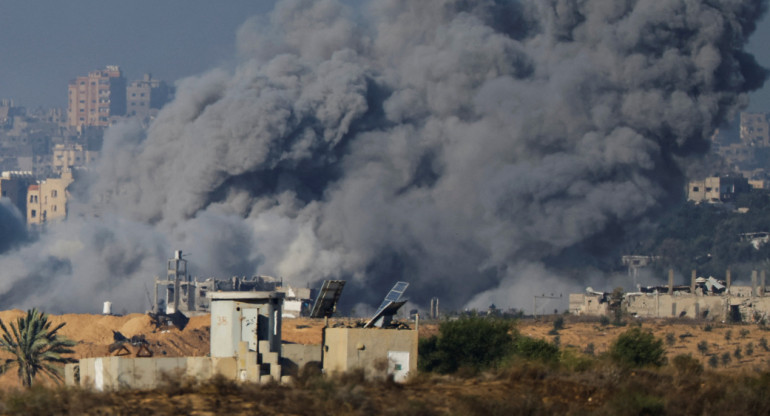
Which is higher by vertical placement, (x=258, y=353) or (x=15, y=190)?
(x=15, y=190)

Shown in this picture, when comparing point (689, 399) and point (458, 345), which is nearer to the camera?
point (689, 399)

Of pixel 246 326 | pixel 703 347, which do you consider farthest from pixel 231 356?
pixel 703 347

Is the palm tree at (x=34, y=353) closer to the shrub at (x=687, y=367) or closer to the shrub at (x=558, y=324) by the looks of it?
the shrub at (x=687, y=367)

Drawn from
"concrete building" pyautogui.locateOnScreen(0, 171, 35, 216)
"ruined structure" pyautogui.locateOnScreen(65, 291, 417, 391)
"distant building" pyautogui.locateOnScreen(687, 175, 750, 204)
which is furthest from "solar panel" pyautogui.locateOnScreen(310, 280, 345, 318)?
"distant building" pyautogui.locateOnScreen(687, 175, 750, 204)

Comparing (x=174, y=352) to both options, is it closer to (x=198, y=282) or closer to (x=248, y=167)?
(x=198, y=282)

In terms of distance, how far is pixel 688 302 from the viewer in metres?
77.7

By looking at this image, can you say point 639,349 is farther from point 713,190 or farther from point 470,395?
point 713,190

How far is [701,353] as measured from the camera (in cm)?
5462

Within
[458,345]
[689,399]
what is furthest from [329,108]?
[689,399]

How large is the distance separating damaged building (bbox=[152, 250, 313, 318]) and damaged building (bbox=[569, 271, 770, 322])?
51.4ft

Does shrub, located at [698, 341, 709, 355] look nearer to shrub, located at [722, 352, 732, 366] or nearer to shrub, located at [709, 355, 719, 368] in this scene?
shrub, located at [709, 355, 719, 368]

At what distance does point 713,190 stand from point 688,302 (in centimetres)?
8421

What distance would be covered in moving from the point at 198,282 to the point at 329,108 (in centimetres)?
1531

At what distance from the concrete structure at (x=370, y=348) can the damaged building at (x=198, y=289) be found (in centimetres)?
4440
